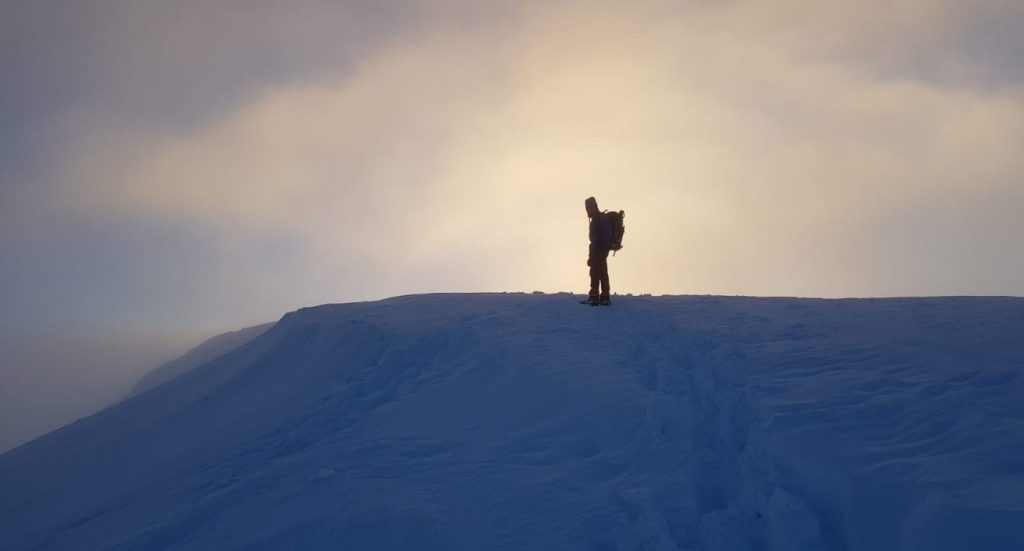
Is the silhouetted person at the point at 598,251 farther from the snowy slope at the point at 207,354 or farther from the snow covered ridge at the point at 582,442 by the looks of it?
the snowy slope at the point at 207,354

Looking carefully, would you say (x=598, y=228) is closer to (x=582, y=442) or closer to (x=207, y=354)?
(x=582, y=442)

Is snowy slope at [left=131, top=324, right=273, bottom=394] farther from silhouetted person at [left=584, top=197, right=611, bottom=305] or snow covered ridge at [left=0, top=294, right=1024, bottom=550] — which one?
silhouetted person at [left=584, top=197, right=611, bottom=305]

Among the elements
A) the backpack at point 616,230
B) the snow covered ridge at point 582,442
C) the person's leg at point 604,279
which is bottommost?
the snow covered ridge at point 582,442

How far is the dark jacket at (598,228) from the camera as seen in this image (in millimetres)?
16125

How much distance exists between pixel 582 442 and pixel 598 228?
808cm

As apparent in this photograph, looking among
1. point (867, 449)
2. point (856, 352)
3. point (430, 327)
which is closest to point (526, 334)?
point (430, 327)


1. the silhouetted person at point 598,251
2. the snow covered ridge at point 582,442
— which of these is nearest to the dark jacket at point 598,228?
the silhouetted person at point 598,251

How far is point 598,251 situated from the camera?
53.1ft

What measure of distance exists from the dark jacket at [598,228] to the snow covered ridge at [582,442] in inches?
75.9

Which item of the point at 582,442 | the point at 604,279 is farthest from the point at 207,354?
the point at 582,442

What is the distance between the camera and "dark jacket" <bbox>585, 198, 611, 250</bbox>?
16.1 m

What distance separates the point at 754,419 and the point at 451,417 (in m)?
4.22

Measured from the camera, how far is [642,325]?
1412cm

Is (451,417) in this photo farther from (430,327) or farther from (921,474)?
(921,474)
